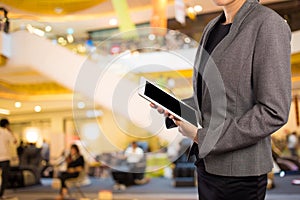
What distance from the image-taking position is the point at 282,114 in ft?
2.42

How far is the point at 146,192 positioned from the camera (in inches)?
255

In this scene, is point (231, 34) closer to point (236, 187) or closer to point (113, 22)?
point (236, 187)

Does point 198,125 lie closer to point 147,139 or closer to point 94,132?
point 147,139

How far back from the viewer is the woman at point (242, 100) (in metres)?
0.74

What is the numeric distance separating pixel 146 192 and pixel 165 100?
5.93 metres

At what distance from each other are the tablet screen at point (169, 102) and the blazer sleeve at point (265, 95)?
0.05 m

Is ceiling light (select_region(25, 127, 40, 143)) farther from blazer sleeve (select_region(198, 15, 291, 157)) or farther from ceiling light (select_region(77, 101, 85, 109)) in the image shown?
blazer sleeve (select_region(198, 15, 291, 157))

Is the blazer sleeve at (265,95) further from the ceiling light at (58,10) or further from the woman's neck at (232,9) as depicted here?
the ceiling light at (58,10)

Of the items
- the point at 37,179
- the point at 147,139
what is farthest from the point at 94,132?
Answer: the point at 37,179

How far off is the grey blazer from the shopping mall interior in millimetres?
73

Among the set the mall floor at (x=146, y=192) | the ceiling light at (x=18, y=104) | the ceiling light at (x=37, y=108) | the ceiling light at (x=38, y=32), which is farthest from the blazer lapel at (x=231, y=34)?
the ceiling light at (x=37, y=108)

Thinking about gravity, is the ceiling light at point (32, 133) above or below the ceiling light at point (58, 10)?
below

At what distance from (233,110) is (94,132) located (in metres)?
0.29

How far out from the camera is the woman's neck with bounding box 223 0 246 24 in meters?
0.87
